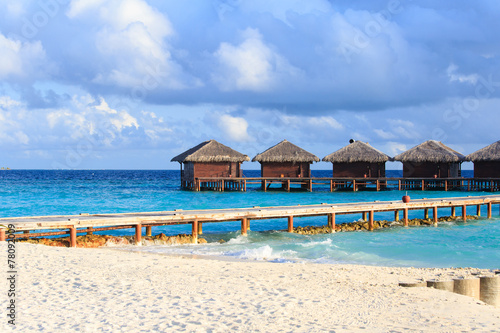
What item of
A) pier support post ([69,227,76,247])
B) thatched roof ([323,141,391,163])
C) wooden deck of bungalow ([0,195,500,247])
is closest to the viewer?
wooden deck of bungalow ([0,195,500,247])

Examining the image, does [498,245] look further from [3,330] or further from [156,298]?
[3,330]

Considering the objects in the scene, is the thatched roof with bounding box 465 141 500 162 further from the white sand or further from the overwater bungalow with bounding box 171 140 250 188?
the white sand

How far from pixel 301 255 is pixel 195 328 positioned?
342 inches

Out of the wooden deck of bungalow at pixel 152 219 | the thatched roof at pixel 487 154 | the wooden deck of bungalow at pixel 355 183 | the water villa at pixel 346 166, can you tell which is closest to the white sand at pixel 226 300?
the wooden deck of bungalow at pixel 152 219

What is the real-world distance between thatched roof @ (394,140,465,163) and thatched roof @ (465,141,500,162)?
35.2 inches

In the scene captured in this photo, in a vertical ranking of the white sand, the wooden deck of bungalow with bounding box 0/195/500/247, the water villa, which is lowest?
the white sand

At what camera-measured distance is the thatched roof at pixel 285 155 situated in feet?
143

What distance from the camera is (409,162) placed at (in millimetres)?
44531

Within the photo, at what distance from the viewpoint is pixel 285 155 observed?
4356 centimetres

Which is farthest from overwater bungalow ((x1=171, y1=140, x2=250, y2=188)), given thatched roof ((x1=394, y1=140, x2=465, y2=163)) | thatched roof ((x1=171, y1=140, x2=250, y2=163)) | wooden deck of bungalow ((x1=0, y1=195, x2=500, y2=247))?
wooden deck of bungalow ((x1=0, y1=195, x2=500, y2=247))

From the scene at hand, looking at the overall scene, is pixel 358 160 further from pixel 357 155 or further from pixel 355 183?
pixel 355 183

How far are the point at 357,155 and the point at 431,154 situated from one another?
20.9ft

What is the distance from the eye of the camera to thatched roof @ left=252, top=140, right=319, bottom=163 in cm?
4344

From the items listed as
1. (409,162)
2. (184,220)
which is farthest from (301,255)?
(409,162)
